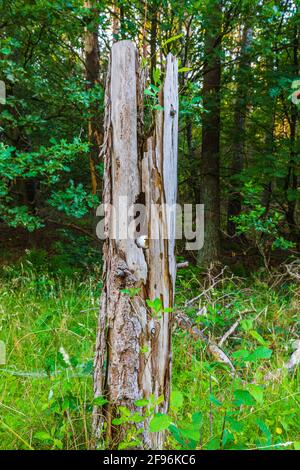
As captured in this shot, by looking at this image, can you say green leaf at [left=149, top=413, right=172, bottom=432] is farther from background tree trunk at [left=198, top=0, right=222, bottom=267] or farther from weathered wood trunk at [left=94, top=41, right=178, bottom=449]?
background tree trunk at [left=198, top=0, right=222, bottom=267]

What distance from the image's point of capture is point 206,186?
23.6 ft

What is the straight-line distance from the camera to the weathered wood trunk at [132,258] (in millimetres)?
1646

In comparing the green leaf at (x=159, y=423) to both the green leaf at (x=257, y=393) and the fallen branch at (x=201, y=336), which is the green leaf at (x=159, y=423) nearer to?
the green leaf at (x=257, y=393)

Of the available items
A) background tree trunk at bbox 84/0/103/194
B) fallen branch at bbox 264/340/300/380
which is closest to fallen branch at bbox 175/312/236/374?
fallen branch at bbox 264/340/300/380

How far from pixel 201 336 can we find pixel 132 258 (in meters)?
1.88

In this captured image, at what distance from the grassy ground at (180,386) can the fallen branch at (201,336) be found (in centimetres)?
6

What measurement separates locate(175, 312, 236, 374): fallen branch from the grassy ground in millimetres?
64

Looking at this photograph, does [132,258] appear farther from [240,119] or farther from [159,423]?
[240,119]

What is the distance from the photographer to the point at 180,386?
255cm

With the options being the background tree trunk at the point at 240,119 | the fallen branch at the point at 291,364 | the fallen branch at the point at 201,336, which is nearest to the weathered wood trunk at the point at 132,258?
the fallen branch at the point at 291,364

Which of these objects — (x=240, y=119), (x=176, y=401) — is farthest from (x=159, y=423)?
(x=240, y=119)

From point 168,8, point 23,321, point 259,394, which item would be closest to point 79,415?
point 259,394

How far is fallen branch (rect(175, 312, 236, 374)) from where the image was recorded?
2984mm
